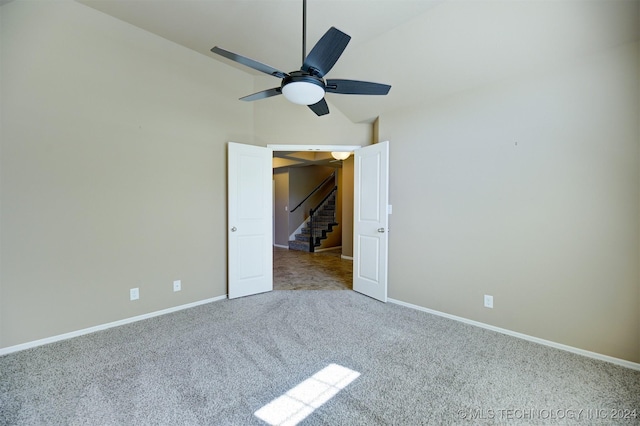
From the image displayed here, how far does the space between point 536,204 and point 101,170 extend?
4.34 meters

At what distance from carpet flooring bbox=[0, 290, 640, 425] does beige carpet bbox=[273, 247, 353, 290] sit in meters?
1.43

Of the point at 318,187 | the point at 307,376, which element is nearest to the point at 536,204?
the point at 307,376

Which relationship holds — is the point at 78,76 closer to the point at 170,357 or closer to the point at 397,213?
the point at 170,357

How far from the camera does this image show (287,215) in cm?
885

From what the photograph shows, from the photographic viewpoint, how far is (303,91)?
78.1 inches

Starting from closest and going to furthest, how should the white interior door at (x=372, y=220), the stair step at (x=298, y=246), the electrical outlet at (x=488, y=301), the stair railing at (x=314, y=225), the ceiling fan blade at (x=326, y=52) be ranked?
the ceiling fan blade at (x=326, y=52) → the electrical outlet at (x=488, y=301) → the white interior door at (x=372, y=220) → the stair railing at (x=314, y=225) → the stair step at (x=298, y=246)

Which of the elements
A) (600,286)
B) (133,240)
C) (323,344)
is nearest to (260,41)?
(133,240)

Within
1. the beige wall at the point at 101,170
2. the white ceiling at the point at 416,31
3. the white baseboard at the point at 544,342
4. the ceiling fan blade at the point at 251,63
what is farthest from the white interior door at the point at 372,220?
the ceiling fan blade at the point at 251,63

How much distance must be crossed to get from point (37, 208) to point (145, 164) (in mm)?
1001

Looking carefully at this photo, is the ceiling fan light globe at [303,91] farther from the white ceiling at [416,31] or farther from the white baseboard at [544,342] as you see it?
the white baseboard at [544,342]

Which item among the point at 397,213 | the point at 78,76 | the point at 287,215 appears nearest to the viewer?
the point at 78,76

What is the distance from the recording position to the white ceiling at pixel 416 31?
226 cm

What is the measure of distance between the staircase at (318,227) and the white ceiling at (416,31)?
5414 mm

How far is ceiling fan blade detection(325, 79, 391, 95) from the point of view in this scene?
205 centimetres
